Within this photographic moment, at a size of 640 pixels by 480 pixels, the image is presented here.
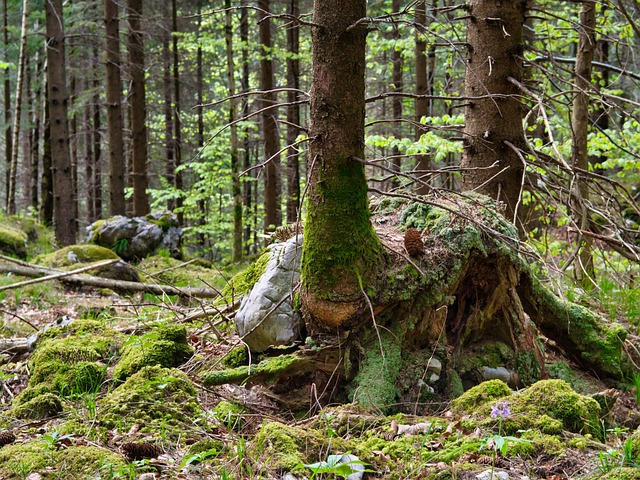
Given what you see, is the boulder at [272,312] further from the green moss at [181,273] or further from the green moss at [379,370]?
the green moss at [181,273]

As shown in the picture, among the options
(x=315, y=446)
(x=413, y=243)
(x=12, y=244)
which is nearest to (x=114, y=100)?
(x=12, y=244)

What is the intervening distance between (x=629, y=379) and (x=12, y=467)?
14.3 ft

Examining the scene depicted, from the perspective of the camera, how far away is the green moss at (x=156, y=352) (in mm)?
3756

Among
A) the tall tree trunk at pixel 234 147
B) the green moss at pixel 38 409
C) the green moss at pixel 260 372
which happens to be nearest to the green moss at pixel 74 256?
the tall tree trunk at pixel 234 147

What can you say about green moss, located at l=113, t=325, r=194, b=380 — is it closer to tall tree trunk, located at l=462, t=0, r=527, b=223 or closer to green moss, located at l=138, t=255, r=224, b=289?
tall tree trunk, located at l=462, t=0, r=527, b=223

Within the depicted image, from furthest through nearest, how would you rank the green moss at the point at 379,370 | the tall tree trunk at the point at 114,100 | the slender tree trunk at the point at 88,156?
the slender tree trunk at the point at 88,156 < the tall tree trunk at the point at 114,100 < the green moss at the point at 379,370

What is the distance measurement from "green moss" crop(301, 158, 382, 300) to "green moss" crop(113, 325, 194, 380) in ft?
3.74

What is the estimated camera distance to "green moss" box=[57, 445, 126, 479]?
240 cm

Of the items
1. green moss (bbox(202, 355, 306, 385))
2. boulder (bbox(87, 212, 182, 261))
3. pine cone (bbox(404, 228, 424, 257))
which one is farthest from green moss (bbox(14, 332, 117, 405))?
boulder (bbox(87, 212, 182, 261))

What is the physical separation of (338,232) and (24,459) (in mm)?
2038

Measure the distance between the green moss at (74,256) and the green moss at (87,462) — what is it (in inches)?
274

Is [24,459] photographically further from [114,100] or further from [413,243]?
[114,100]

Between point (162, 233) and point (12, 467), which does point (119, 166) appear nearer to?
point (162, 233)

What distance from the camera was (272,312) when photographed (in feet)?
12.2
